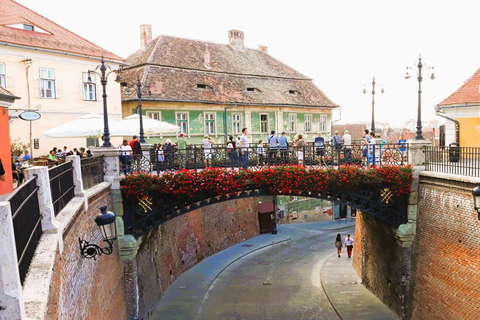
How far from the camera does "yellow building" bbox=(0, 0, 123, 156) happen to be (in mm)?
20688

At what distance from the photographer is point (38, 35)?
73.0 ft

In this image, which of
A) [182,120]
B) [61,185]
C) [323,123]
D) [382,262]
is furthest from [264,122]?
[61,185]

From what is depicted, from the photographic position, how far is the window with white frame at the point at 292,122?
35.6 metres

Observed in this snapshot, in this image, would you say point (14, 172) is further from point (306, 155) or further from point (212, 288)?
point (212, 288)

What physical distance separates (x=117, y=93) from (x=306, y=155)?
14440mm

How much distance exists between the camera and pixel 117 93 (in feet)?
83.6

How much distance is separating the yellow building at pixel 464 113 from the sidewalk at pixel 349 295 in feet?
28.3

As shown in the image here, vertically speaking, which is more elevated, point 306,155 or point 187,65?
point 187,65

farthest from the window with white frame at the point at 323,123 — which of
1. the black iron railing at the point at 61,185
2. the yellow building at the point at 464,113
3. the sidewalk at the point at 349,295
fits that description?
the black iron railing at the point at 61,185

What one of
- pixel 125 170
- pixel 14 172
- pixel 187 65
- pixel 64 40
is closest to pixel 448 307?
pixel 125 170

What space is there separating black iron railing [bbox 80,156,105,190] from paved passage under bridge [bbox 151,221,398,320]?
7360 millimetres

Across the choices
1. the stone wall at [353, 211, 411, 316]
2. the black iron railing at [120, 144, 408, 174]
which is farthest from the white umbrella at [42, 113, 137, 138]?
the stone wall at [353, 211, 411, 316]

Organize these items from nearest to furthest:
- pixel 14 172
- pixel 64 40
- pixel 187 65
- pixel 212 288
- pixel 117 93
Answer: pixel 14 172 < pixel 212 288 < pixel 64 40 < pixel 117 93 < pixel 187 65

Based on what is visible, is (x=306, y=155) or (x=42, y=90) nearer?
(x=306, y=155)
